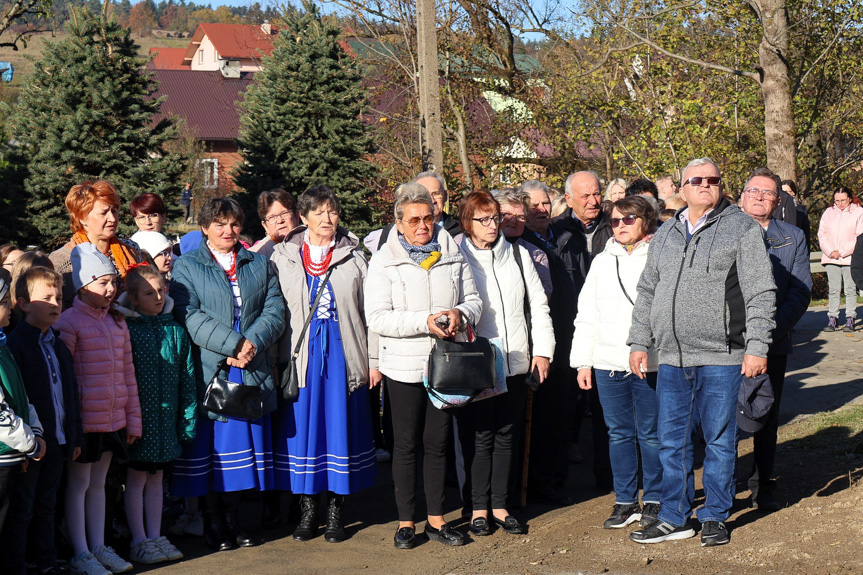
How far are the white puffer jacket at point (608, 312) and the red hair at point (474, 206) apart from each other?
0.74m

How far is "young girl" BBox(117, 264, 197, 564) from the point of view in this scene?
5.57m

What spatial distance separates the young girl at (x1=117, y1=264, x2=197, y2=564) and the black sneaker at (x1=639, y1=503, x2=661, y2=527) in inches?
107

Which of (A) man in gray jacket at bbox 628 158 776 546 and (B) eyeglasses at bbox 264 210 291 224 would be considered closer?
(A) man in gray jacket at bbox 628 158 776 546

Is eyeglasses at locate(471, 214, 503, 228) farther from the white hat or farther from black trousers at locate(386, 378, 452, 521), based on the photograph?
the white hat

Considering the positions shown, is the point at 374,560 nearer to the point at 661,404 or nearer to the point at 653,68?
the point at 661,404

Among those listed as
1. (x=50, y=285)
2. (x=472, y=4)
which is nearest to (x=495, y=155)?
(x=472, y=4)

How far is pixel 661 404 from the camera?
563 centimetres

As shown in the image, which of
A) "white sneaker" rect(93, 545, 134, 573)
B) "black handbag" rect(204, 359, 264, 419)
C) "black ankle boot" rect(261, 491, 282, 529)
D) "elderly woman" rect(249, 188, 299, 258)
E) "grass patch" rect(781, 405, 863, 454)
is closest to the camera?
"white sneaker" rect(93, 545, 134, 573)

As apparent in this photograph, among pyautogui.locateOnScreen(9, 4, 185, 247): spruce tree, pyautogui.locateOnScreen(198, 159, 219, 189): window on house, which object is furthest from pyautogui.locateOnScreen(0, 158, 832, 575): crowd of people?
pyautogui.locateOnScreen(198, 159, 219, 189): window on house

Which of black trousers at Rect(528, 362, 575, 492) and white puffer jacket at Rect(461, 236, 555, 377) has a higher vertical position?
white puffer jacket at Rect(461, 236, 555, 377)

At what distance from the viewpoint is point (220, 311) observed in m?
5.85

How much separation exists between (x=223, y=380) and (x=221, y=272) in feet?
2.21

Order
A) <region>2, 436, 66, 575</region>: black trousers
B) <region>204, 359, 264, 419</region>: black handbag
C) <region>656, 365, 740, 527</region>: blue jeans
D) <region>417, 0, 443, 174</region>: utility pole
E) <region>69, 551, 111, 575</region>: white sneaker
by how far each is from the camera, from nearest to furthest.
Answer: <region>2, 436, 66, 575</region>: black trousers < <region>69, 551, 111, 575</region>: white sneaker < <region>656, 365, 740, 527</region>: blue jeans < <region>204, 359, 264, 419</region>: black handbag < <region>417, 0, 443, 174</region>: utility pole

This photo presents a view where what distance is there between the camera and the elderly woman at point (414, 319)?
5.70 metres
